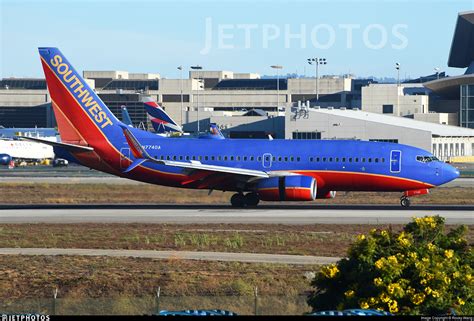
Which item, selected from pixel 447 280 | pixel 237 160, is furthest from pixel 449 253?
pixel 237 160

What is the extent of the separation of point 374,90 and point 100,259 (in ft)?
413

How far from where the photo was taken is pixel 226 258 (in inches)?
1496

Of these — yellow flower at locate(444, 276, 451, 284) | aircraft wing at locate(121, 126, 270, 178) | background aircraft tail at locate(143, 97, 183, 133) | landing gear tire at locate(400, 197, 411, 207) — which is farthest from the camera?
background aircraft tail at locate(143, 97, 183, 133)

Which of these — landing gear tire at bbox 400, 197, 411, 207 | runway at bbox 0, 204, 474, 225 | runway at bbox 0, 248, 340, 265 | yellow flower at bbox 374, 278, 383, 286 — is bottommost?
runway at bbox 0, 248, 340, 265

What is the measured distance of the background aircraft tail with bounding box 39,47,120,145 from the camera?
60.2m

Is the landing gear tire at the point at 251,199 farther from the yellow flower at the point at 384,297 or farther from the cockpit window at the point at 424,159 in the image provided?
the yellow flower at the point at 384,297

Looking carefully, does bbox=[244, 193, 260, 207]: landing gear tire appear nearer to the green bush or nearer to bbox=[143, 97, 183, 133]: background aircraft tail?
the green bush

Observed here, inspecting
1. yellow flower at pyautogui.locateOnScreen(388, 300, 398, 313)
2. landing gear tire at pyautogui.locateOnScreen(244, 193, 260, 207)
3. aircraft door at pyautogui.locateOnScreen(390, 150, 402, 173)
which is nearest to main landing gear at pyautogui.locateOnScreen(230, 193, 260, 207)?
landing gear tire at pyautogui.locateOnScreen(244, 193, 260, 207)

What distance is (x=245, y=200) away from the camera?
A: 5897cm

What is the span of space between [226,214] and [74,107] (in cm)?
1306

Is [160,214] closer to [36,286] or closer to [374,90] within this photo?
[36,286]

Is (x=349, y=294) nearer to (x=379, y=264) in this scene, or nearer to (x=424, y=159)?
(x=379, y=264)

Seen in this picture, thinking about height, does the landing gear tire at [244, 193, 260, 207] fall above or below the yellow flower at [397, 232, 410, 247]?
below

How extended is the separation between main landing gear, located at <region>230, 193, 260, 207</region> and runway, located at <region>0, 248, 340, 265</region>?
62.6 feet
